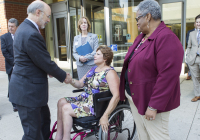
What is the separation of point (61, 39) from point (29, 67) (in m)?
7.24

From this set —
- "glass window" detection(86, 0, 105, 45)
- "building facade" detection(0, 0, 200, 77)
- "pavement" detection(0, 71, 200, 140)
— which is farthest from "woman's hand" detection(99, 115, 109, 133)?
"glass window" detection(86, 0, 105, 45)

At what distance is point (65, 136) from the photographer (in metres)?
2.10

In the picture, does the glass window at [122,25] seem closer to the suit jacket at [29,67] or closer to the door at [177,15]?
A: the door at [177,15]

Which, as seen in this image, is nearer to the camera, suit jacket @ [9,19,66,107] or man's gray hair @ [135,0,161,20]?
man's gray hair @ [135,0,161,20]

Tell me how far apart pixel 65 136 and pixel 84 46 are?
1.90 meters

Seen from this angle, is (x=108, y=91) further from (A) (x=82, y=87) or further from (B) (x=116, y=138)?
(B) (x=116, y=138)

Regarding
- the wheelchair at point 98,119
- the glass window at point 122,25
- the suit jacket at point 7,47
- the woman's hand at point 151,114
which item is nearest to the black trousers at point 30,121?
the wheelchair at point 98,119

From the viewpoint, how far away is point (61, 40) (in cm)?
886

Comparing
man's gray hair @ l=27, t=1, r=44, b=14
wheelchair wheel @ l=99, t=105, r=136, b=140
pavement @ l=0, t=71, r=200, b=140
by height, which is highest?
man's gray hair @ l=27, t=1, r=44, b=14

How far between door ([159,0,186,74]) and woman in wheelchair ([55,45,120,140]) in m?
4.47

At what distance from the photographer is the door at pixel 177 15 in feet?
19.4

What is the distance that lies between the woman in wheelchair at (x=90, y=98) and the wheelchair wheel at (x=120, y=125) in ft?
0.32

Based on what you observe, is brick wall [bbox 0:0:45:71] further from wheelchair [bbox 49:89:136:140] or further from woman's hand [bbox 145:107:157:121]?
woman's hand [bbox 145:107:157:121]

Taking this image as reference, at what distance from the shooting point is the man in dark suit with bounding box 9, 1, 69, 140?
1787mm
